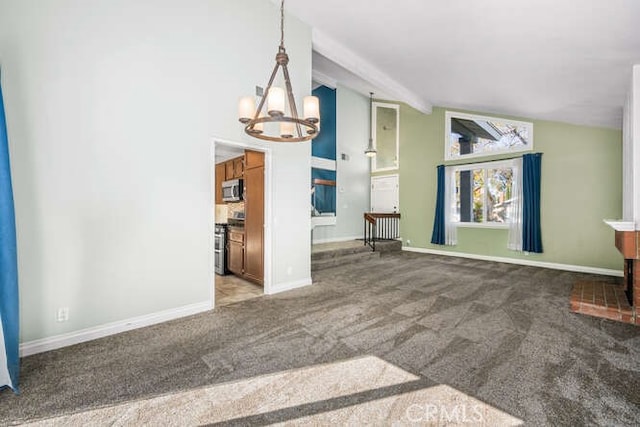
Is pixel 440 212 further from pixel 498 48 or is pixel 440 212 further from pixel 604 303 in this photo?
pixel 498 48

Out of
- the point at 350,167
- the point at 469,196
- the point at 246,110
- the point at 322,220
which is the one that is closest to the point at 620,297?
the point at 469,196

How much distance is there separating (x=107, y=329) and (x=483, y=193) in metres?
7.65

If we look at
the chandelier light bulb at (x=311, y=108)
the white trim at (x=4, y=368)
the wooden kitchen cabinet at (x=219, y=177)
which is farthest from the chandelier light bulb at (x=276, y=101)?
the wooden kitchen cabinet at (x=219, y=177)

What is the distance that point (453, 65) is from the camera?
4.53 metres

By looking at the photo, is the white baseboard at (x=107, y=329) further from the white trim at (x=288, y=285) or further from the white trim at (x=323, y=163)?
the white trim at (x=323, y=163)

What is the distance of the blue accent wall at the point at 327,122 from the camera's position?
8156 mm

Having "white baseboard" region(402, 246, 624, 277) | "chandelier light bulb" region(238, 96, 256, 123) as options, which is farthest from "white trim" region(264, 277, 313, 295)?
"white baseboard" region(402, 246, 624, 277)

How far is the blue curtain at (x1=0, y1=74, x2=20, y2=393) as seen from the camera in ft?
6.58

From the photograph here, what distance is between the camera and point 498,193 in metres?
6.93

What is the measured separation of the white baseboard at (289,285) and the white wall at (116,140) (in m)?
1.05

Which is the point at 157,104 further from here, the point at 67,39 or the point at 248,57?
the point at 248,57

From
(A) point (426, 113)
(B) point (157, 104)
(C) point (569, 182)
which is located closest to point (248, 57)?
(B) point (157, 104)

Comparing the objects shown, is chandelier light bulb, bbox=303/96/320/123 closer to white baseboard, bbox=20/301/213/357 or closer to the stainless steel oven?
white baseboard, bbox=20/301/213/357

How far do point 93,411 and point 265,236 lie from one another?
105 inches
